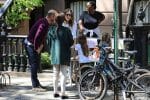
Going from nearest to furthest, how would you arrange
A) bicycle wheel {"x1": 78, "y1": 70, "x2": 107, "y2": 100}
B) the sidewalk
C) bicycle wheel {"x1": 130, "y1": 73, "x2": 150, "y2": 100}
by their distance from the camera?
1. bicycle wheel {"x1": 130, "y1": 73, "x2": 150, "y2": 100}
2. bicycle wheel {"x1": 78, "y1": 70, "x2": 107, "y2": 100}
3. the sidewalk

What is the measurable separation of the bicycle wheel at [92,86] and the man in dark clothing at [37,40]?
140cm

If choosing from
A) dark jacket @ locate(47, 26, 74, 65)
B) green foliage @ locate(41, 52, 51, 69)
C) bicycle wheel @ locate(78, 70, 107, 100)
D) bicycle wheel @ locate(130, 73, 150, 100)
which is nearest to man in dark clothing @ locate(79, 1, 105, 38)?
dark jacket @ locate(47, 26, 74, 65)

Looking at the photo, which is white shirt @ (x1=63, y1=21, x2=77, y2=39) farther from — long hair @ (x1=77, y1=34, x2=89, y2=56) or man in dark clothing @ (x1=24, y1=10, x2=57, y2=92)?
man in dark clothing @ (x1=24, y1=10, x2=57, y2=92)

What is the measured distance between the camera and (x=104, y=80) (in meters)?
11.5

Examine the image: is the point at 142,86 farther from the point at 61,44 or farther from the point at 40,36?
the point at 40,36

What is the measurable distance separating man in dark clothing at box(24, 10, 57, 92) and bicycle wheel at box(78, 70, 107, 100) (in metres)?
1.40

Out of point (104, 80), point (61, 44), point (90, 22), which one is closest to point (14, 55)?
point (90, 22)

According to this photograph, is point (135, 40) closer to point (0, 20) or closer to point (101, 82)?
point (101, 82)

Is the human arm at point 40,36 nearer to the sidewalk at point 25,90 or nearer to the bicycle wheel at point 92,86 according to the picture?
the sidewalk at point 25,90

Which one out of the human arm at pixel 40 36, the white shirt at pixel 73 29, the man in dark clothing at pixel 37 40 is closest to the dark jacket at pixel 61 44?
the man in dark clothing at pixel 37 40

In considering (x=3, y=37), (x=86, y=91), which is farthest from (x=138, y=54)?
(x=3, y=37)

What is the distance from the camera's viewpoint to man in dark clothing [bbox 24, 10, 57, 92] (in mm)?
12516

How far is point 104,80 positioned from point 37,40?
6.33 feet

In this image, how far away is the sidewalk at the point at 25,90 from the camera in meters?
12.4
